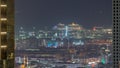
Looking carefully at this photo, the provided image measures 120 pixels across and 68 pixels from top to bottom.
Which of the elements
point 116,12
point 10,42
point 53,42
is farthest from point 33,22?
point 10,42

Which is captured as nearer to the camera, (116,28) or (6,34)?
(6,34)

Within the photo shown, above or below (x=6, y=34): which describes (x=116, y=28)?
above

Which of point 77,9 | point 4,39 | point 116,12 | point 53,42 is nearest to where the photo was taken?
point 4,39

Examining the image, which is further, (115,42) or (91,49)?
(115,42)

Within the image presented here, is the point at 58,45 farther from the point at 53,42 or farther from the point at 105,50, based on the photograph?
the point at 105,50

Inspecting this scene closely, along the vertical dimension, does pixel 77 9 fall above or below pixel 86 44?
above

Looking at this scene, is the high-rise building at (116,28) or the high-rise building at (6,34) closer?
the high-rise building at (6,34)

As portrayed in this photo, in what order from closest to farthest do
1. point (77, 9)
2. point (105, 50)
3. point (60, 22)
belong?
point (105, 50) < point (60, 22) < point (77, 9)

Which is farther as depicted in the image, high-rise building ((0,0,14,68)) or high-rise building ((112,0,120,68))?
high-rise building ((112,0,120,68))
